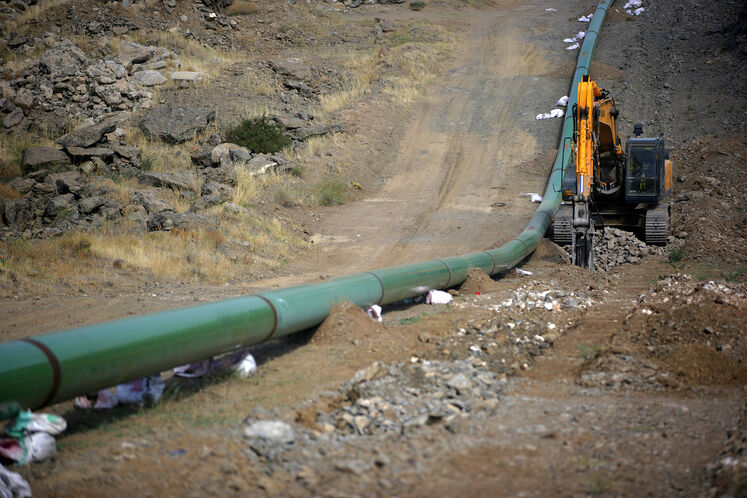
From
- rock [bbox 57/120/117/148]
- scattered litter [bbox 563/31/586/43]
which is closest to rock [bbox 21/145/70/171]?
rock [bbox 57/120/117/148]

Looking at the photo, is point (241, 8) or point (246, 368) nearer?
point (246, 368)

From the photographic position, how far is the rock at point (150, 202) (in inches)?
654

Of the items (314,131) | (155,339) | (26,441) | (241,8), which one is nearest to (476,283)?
(155,339)

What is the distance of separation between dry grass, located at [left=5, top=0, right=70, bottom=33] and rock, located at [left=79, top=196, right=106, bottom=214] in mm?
18850

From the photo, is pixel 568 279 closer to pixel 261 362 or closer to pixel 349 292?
pixel 349 292

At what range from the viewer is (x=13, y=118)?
76.2 ft

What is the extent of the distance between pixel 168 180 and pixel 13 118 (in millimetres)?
8598

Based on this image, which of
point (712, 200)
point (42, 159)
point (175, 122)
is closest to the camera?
point (712, 200)

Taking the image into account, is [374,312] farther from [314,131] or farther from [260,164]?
[314,131]

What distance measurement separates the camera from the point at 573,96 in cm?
2366

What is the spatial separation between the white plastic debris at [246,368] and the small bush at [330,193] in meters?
13.7

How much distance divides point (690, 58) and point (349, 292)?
2691 centimetres

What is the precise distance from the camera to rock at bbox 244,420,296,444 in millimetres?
4941

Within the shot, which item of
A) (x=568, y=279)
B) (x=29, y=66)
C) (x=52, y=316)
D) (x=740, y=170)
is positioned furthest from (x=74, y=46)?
(x=740, y=170)
